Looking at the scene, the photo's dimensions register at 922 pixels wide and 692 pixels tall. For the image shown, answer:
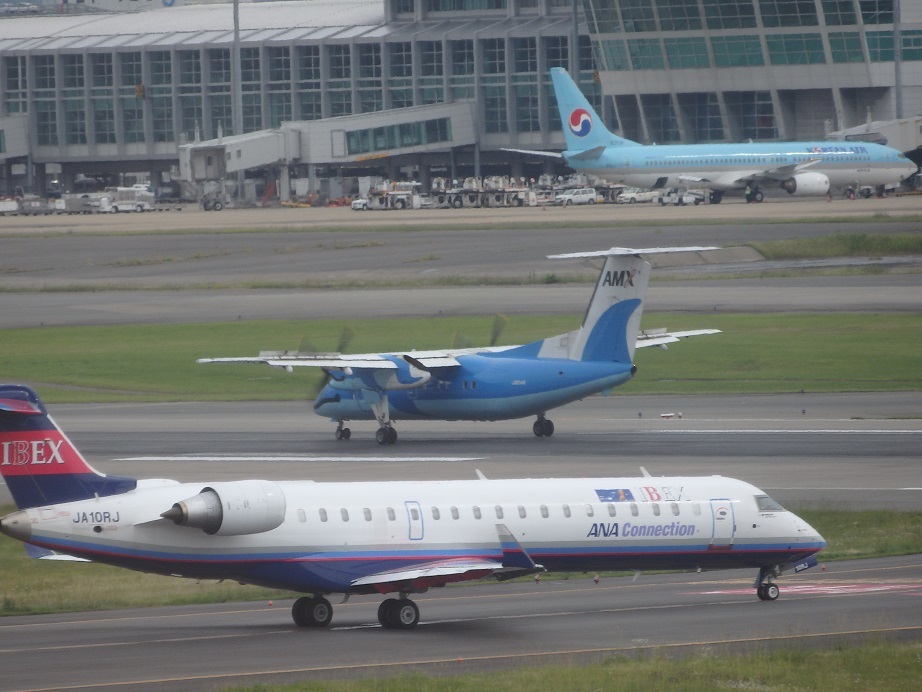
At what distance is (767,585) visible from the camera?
94.8 ft

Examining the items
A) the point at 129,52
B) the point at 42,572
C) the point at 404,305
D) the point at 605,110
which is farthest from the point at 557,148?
the point at 42,572

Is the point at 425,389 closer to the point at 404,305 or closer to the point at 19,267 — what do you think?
the point at 404,305

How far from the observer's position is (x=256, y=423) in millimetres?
55656

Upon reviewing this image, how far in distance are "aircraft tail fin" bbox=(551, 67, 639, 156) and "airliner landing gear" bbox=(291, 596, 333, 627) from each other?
120833 mm

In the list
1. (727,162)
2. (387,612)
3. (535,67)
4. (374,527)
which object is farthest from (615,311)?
(535,67)

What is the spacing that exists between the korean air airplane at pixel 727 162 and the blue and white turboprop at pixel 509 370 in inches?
3680

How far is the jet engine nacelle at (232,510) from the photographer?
24.3 metres

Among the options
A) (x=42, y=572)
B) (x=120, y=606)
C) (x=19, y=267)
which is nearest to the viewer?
(x=120, y=606)

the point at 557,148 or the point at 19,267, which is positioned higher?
the point at 557,148

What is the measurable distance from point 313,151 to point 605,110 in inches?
1389

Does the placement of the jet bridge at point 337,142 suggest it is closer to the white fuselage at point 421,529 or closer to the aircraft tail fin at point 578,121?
the aircraft tail fin at point 578,121

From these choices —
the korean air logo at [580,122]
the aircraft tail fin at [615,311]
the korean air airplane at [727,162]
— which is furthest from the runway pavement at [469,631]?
the korean air logo at [580,122]

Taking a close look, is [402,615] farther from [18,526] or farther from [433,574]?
[18,526]

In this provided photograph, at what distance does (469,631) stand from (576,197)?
136m
